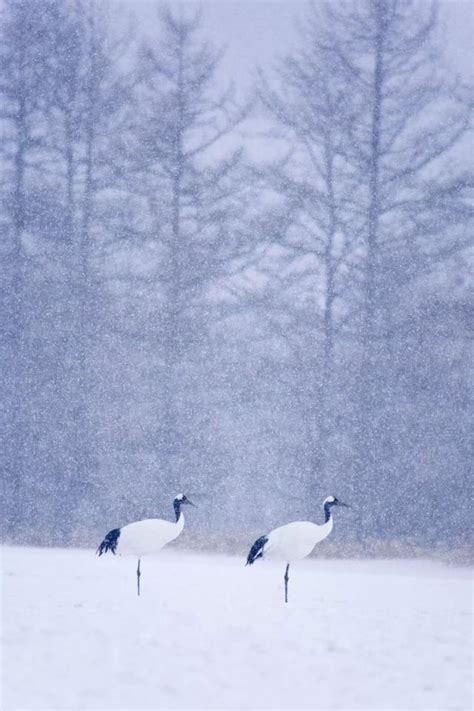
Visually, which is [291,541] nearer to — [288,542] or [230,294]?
[288,542]

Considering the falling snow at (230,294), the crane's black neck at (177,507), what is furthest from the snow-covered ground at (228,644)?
the falling snow at (230,294)

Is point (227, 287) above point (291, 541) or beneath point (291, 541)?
above

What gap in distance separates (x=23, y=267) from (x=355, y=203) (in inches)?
257

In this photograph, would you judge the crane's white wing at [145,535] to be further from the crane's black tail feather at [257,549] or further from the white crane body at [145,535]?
the crane's black tail feather at [257,549]

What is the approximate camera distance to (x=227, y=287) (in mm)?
19562

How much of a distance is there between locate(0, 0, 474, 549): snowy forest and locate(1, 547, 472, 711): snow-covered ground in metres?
5.66

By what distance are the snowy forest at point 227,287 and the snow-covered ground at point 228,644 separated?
566 centimetres

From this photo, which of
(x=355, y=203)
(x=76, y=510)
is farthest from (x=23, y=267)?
(x=355, y=203)

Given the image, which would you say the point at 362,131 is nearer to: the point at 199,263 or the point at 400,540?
the point at 199,263

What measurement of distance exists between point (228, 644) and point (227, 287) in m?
11.7

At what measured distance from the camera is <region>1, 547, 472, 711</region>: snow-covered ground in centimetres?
691

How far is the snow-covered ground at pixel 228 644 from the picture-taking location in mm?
6914

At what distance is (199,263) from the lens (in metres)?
19.5

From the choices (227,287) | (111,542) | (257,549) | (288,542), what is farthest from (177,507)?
(227,287)
